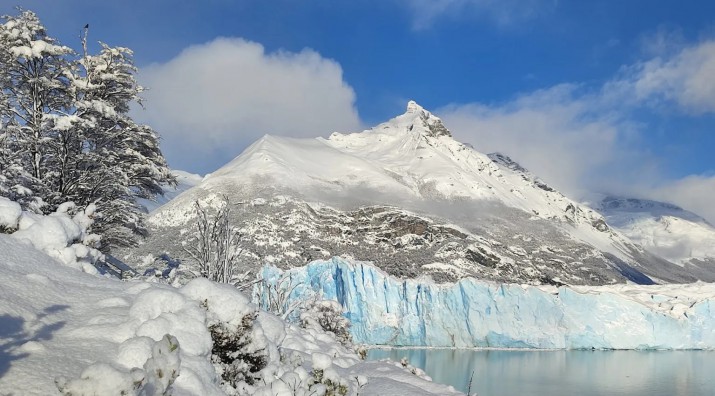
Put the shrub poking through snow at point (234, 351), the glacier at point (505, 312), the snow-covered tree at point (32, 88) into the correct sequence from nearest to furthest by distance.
Answer: the shrub poking through snow at point (234, 351), the snow-covered tree at point (32, 88), the glacier at point (505, 312)

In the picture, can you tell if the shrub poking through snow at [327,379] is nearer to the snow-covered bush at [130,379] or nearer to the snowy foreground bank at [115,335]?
the snowy foreground bank at [115,335]

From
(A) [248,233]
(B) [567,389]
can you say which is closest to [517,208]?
(A) [248,233]

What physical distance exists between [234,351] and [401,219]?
104764 millimetres

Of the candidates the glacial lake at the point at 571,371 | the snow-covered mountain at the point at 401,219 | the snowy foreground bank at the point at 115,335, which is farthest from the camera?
the snow-covered mountain at the point at 401,219

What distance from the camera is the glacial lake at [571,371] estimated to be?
33312 mm

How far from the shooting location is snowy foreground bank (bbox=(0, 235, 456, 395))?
→ 3.05m

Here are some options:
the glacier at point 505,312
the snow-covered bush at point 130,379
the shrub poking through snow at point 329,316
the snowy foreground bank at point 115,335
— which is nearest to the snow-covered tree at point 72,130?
the snowy foreground bank at point 115,335

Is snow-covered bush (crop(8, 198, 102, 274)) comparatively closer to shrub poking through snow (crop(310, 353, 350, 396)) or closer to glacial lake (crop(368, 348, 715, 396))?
shrub poking through snow (crop(310, 353, 350, 396))

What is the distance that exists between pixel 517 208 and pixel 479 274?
63.5 metres

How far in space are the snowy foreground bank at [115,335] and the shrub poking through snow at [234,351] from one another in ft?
0.12

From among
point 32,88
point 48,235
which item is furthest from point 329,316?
point 48,235

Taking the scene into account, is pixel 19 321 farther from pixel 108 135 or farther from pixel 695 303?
pixel 695 303

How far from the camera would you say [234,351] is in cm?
489

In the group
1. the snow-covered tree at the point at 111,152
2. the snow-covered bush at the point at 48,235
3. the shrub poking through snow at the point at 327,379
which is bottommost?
the shrub poking through snow at the point at 327,379
